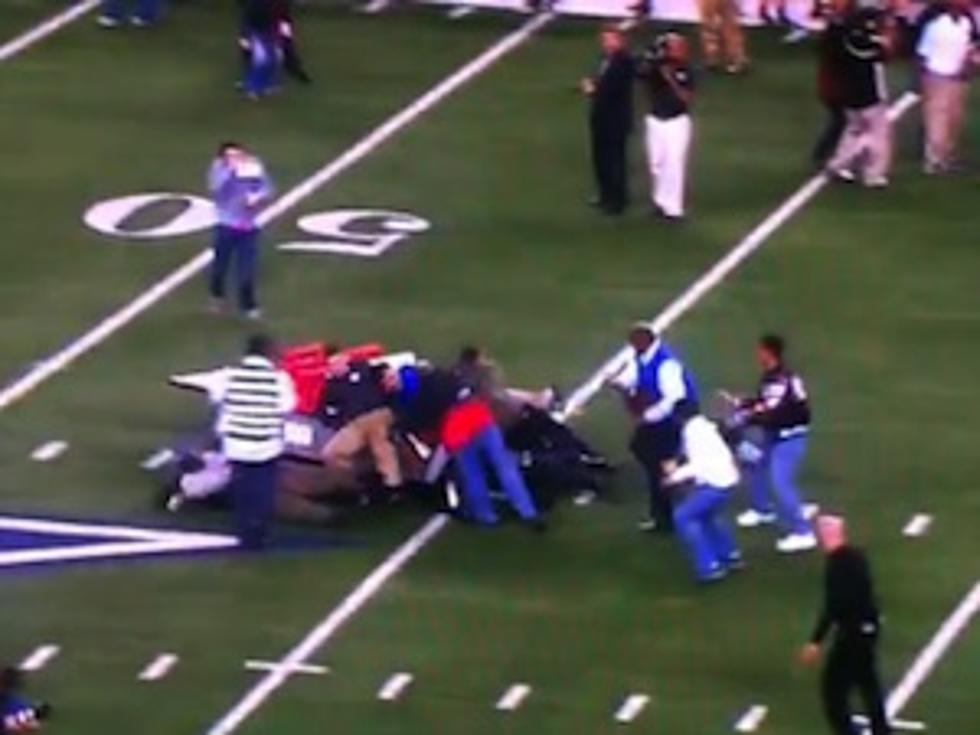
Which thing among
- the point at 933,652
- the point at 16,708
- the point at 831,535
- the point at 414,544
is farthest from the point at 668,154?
the point at 16,708

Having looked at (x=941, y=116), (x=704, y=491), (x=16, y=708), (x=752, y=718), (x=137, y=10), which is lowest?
(x=137, y=10)

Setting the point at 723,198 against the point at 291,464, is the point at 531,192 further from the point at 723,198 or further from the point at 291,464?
the point at 291,464

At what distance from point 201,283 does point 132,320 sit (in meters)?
0.96

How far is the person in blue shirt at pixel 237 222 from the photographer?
3278 centimetres

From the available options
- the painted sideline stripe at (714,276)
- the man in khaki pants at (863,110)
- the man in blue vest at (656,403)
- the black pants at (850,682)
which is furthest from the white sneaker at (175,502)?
the man in khaki pants at (863,110)

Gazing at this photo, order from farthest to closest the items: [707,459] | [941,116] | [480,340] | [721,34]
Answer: [721,34], [941,116], [480,340], [707,459]

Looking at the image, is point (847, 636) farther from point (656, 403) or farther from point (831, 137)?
point (831, 137)

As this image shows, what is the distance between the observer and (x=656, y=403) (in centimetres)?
2906

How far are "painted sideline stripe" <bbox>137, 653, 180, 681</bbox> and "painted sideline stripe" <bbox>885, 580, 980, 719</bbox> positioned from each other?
413cm

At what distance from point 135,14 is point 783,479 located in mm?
13111

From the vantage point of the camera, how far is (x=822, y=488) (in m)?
30.0

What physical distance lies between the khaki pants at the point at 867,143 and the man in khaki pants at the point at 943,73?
1.35 feet

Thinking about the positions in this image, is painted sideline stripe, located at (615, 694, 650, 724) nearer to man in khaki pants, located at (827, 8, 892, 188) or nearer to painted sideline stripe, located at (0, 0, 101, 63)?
man in khaki pants, located at (827, 8, 892, 188)

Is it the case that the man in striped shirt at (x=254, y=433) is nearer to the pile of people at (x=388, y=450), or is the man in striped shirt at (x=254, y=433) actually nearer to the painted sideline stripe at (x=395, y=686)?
the pile of people at (x=388, y=450)
